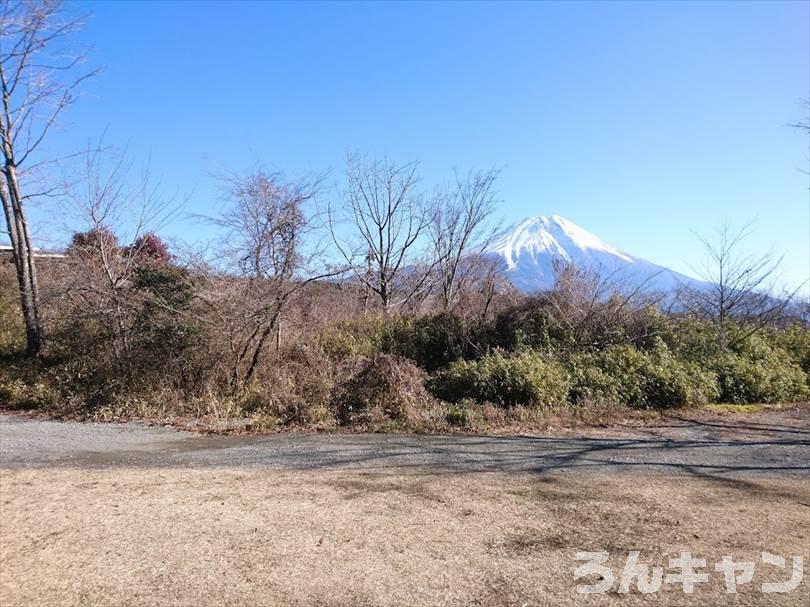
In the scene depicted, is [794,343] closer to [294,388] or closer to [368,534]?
[294,388]

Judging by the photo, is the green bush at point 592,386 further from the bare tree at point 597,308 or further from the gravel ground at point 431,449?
the bare tree at point 597,308

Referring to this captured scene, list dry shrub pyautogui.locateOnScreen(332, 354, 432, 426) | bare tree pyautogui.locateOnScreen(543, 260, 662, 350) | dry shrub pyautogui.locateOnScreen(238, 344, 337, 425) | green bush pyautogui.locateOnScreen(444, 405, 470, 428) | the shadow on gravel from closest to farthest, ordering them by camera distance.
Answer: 1. the shadow on gravel
2. green bush pyautogui.locateOnScreen(444, 405, 470, 428)
3. dry shrub pyautogui.locateOnScreen(332, 354, 432, 426)
4. dry shrub pyautogui.locateOnScreen(238, 344, 337, 425)
5. bare tree pyautogui.locateOnScreen(543, 260, 662, 350)

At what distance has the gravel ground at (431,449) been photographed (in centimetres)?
657

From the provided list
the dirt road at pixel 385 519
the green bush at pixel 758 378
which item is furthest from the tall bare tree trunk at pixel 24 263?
the green bush at pixel 758 378

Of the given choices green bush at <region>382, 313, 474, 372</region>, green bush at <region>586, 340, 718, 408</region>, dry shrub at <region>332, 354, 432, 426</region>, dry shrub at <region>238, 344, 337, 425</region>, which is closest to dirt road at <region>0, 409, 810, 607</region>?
dry shrub at <region>332, 354, 432, 426</region>

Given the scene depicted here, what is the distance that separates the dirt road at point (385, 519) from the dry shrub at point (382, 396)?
1515 millimetres

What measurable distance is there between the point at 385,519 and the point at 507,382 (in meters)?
6.17

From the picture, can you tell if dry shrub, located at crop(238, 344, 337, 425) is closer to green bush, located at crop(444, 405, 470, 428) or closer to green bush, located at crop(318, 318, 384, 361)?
green bush, located at crop(318, 318, 384, 361)

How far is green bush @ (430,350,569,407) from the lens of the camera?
10164 millimetres

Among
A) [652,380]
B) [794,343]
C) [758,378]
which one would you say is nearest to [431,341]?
[652,380]

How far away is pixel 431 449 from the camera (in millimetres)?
7438

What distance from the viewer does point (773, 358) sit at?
12547 millimetres

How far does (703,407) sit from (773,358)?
136 inches

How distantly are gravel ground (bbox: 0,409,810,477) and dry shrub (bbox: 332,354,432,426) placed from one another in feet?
3.04
